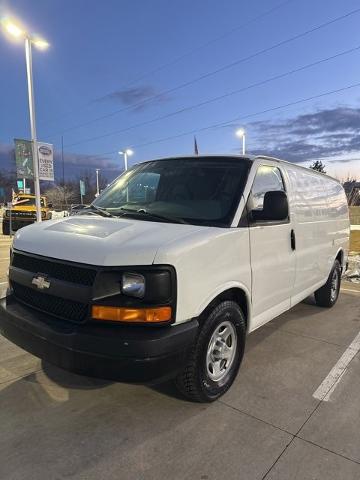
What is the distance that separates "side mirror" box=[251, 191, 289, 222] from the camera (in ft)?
11.3

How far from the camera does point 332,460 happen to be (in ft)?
8.57

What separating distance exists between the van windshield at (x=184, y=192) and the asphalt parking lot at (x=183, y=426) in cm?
152

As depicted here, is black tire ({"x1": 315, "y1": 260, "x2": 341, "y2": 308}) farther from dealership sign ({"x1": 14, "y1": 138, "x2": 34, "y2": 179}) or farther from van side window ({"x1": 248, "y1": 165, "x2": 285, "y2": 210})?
dealership sign ({"x1": 14, "y1": 138, "x2": 34, "y2": 179})

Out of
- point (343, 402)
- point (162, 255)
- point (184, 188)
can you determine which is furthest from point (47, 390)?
point (343, 402)

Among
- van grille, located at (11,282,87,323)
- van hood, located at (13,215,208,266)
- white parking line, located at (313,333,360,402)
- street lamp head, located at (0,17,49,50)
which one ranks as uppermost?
street lamp head, located at (0,17,49,50)

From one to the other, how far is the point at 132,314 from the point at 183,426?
3.30 ft

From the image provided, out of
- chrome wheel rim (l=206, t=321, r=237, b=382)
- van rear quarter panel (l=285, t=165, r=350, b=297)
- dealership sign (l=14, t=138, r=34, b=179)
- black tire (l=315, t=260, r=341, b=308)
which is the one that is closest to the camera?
chrome wheel rim (l=206, t=321, r=237, b=382)

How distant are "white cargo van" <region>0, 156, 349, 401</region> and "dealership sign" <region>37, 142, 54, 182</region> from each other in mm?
10005

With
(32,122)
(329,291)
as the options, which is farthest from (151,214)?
(32,122)

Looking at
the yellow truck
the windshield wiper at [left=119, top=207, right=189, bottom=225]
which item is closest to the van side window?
the windshield wiper at [left=119, top=207, right=189, bottom=225]

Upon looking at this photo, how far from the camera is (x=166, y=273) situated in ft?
8.59

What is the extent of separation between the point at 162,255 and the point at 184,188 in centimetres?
127

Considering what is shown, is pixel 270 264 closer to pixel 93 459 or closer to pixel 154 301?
pixel 154 301

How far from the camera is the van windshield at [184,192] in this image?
340 cm
